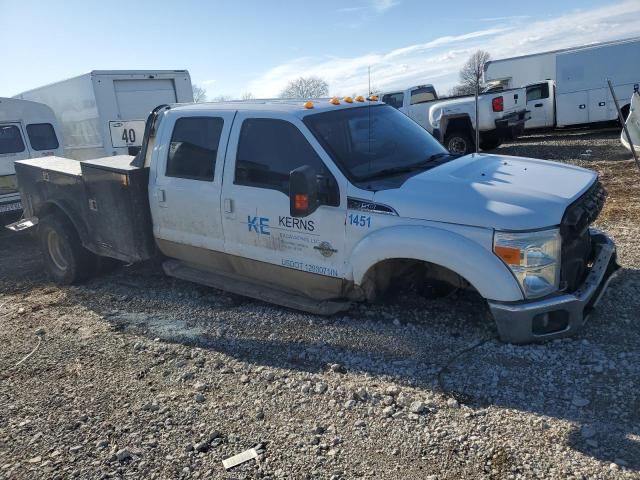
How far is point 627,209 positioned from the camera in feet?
24.0

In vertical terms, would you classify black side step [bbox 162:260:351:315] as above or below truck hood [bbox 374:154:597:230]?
below

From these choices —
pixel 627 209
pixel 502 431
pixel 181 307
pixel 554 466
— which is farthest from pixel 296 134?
pixel 627 209

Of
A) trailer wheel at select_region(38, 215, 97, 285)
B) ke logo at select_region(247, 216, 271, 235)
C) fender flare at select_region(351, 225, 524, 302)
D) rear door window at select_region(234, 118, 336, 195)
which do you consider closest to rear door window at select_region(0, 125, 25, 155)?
trailer wheel at select_region(38, 215, 97, 285)

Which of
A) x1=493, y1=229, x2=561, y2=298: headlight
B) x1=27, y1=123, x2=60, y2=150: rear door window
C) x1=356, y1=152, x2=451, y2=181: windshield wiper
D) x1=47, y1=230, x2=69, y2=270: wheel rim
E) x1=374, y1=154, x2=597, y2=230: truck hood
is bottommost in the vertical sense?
x1=47, y1=230, x2=69, y2=270: wheel rim

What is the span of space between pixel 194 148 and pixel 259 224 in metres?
1.10

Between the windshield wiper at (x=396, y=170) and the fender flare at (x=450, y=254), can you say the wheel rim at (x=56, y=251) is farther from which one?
the fender flare at (x=450, y=254)

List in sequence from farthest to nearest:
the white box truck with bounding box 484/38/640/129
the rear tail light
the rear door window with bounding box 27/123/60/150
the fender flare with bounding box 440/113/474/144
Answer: the white box truck with bounding box 484/38/640/129
the rear tail light
the fender flare with bounding box 440/113/474/144
the rear door window with bounding box 27/123/60/150

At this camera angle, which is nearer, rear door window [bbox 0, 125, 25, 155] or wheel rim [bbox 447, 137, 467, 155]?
rear door window [bbox 0, 125, 25, 155]

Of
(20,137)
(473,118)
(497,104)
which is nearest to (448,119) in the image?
(473,118)

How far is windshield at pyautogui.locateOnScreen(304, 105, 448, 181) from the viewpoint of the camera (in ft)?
14.0

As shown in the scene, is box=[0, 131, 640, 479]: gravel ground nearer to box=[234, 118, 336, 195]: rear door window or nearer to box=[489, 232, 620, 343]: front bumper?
box=[489, 232, 620, 343]: front bumper

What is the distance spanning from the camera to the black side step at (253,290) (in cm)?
445

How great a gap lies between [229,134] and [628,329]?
3.54m

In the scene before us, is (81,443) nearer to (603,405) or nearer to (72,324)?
(72,324)
